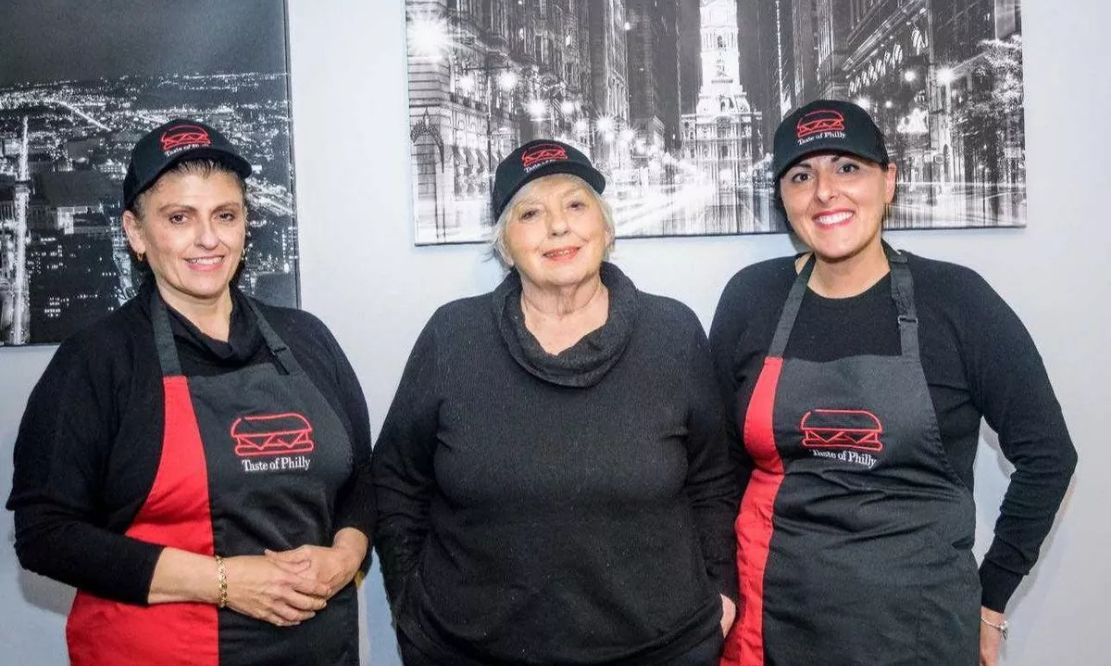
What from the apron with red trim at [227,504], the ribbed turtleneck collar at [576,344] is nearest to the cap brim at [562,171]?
the ribbed turtleneck collar at [576,344]

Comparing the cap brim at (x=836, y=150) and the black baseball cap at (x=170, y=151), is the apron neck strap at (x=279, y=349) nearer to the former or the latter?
the black baseball cap at (x=170, y=151)

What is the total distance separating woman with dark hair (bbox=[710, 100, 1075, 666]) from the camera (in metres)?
1.35

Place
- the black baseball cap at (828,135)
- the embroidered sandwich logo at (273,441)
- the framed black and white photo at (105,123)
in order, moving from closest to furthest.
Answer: the embroidered sandwich logo at (273,441) → the black baseball cap at (828,135) → the framed black and white photo at (105,123)

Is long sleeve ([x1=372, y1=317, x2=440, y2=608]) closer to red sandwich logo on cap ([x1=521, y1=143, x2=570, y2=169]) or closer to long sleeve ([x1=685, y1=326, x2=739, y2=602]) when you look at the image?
red sandwich logo on cap ([x1=521, y1=143, x2=570, y2=169])

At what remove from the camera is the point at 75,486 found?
1233mm

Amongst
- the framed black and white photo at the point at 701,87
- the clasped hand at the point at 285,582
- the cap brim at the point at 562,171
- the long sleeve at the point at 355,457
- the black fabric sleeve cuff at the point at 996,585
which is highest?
the framed black and white photo at the point at 701,87

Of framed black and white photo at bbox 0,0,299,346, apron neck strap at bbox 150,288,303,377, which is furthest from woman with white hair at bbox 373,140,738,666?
framed black and white photo at bbox 0,0,299,346

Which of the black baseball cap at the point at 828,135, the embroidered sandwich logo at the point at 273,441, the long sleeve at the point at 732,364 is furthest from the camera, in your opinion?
the long sleeve at the point at 732,364

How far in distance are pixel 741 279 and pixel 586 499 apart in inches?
22.4

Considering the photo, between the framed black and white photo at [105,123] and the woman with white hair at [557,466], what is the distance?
53cm

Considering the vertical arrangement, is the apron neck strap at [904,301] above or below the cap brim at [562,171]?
below

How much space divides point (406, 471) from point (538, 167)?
1.93ft

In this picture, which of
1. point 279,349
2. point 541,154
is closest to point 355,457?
point 279,349

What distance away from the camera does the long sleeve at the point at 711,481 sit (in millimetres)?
1454
